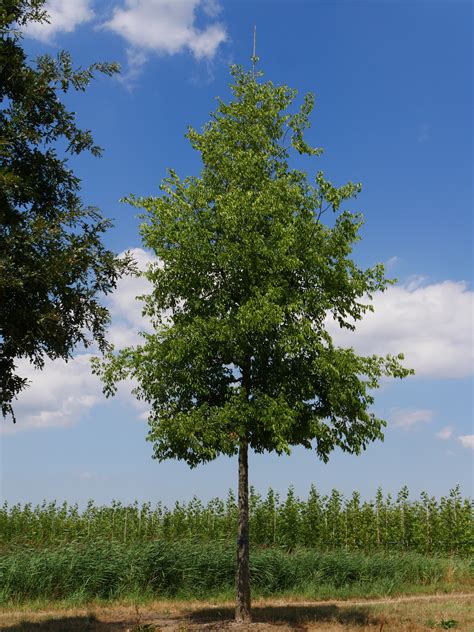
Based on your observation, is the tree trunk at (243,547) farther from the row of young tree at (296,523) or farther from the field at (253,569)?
the row of young tree at (296,523)

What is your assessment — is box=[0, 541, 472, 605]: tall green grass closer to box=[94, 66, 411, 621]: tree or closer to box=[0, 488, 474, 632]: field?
box=[0, 488, 474, 632]: field

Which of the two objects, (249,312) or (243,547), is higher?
(249,312)

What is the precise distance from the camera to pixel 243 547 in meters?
16.8

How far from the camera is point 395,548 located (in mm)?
32156

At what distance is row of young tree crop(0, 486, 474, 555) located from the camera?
3094 cm

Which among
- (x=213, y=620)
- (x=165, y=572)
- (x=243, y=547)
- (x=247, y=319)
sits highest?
(x=247, y=319)

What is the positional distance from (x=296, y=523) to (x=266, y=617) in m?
14.0

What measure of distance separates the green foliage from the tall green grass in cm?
666

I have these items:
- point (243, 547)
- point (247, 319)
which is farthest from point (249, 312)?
point (243, 547)

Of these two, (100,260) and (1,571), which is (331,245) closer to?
(100,260)

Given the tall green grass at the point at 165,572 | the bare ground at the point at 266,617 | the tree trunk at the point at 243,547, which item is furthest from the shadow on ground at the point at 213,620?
the tall green grass at the point at 165,572

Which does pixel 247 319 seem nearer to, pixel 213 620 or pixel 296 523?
pixel 213 620

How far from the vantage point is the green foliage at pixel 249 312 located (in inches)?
631

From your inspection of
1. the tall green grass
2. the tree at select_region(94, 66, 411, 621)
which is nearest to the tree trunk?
the tree at select_region(94, 66, 411, 621)
